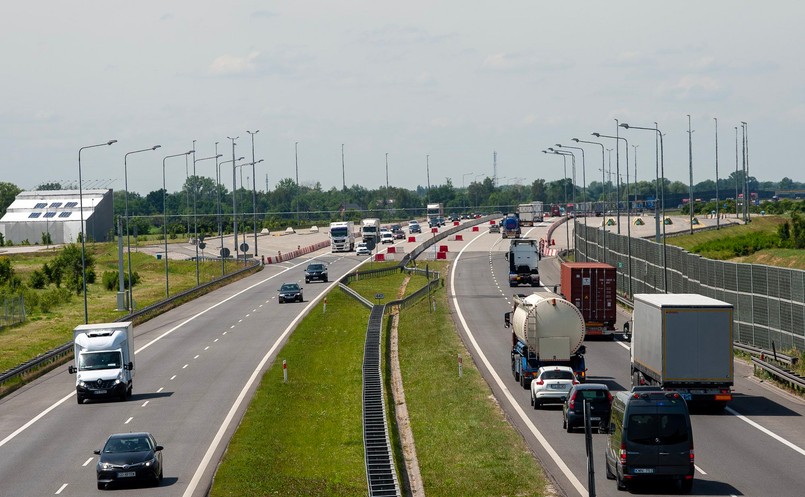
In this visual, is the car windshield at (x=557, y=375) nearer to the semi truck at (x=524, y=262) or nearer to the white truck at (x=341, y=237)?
the semi truck at (x=524, y=262)

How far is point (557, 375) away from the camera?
4103 centimetres

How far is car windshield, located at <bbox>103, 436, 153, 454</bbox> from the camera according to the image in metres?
31.0

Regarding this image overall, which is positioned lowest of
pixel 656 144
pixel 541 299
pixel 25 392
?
pixel 25 392

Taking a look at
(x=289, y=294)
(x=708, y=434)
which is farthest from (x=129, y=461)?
(x=289, y=294)

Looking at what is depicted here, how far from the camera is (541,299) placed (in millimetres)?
45500

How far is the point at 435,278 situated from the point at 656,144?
37.2 metres

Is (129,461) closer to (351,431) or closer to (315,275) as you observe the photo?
(351,431)

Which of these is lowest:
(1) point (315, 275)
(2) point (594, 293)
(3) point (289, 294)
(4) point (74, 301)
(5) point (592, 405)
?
(4) point (74, 301)

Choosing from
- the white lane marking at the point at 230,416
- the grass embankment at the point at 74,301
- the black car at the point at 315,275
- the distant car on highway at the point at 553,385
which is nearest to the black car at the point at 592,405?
the distant car on highway at the point at 553,385

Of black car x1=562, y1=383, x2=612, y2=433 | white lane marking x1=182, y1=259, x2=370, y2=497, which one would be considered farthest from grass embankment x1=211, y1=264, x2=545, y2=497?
black car x1=562, y1=383, x2=612, y2=433

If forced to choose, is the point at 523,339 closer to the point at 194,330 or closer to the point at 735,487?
the point at 735,487

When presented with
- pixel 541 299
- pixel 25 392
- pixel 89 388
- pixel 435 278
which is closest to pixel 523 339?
pixel 541 299

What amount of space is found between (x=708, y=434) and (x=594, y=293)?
996 inches

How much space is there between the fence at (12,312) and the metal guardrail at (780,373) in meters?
53.9
